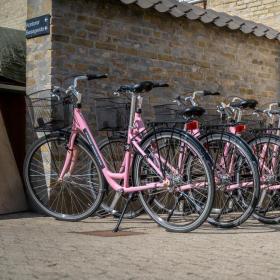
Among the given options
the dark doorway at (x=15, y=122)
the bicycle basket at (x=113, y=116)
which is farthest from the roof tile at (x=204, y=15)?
the dark doorway at (x=15, y=122)

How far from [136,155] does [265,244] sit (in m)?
1.45

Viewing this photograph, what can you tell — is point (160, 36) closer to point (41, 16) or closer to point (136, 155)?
point (41, 16)

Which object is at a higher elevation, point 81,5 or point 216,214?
point 81,5

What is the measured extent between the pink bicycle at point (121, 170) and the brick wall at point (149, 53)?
569mm

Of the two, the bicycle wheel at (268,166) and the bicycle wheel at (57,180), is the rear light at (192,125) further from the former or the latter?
the bicycle wheel at (57,180)

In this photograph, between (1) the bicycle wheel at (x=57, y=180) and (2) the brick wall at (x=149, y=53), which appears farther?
(2) the brick wall at (x=149, y=53)

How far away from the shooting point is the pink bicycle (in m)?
5.41

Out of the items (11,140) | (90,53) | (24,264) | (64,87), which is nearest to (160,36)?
(90,53)

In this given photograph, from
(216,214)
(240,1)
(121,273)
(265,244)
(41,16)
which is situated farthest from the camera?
(240,1)

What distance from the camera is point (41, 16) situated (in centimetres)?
676

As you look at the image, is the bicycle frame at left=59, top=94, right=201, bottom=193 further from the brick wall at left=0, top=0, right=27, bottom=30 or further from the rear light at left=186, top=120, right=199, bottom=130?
the brick wall at left=0, top=0, right=27, bottom=30

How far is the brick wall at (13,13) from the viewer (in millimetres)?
13641

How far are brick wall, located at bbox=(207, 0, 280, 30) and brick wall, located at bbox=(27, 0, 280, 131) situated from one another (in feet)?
5.78

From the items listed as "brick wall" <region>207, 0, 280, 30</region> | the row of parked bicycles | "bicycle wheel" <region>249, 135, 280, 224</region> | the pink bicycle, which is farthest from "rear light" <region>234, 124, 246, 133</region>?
"brick wall" <region>207, 0, 280, 30</region>
